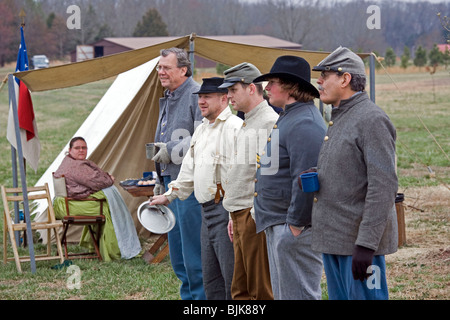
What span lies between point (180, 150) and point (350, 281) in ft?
6.69

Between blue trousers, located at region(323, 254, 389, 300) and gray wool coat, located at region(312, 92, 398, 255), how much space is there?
6 cm

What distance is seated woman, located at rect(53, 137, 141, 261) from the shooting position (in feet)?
22.1

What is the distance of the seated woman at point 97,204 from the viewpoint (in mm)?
6734

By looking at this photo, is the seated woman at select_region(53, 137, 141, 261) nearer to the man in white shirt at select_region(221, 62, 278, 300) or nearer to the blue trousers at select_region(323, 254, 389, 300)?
the man in white shirt at select_region(221, 62, 278, 300)

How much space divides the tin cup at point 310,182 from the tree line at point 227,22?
47776 mm

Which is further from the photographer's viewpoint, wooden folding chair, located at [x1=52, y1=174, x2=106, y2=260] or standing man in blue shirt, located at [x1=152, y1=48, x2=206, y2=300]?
wooden folding chair, located at [x1=52, y1=174, x2=106, y2=260]

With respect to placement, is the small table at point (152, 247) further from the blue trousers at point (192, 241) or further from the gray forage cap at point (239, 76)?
the gray forage cap at point (239, 76)

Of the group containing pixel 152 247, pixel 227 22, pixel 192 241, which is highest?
pixel 227 22

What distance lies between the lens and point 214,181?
395 centimetres

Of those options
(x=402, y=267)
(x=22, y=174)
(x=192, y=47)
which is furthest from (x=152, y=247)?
(x=402, y=267)

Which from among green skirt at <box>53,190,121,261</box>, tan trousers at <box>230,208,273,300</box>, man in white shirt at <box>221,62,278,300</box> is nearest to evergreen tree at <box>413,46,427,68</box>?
green skirt at <box>53,190,121,261</box>

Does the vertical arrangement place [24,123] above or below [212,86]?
below

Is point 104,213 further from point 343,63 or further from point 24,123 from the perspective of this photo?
point 343,63

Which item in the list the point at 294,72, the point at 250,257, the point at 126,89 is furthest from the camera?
the point at 126,89
